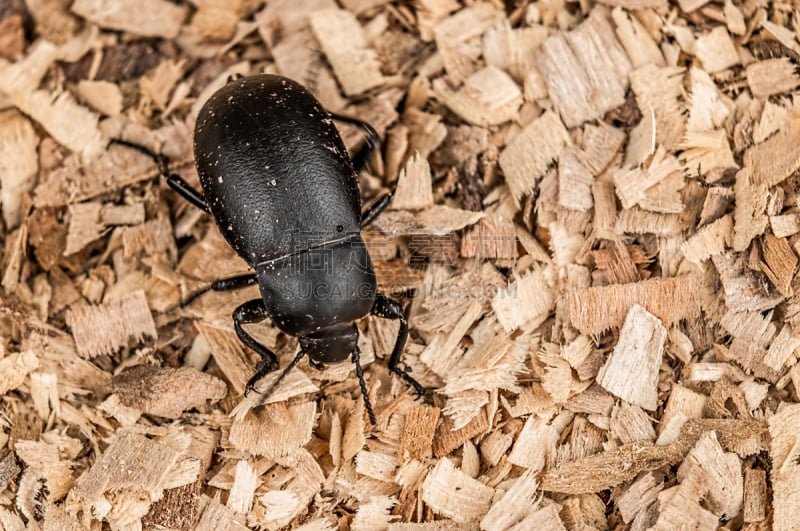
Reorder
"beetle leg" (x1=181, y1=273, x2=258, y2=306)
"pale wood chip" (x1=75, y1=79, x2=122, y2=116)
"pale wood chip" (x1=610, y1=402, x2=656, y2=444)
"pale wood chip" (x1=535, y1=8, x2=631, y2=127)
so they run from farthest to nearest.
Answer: "pale wood chip" (x1=75, y1=79, x2=122, y2=116) < "pale wood chip" (x1=535, y1=8, x2=631, y2=127) < "beetle leg" (x1=181, y1=273, x2=258, y2=306) < "pale wood chip" (x1=610, y1=402, x2=656, y2=444)

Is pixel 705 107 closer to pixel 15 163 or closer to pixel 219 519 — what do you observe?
pixel 219 519

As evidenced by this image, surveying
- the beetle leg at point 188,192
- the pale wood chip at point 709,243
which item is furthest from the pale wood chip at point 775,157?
the beetle leg at point 188,192

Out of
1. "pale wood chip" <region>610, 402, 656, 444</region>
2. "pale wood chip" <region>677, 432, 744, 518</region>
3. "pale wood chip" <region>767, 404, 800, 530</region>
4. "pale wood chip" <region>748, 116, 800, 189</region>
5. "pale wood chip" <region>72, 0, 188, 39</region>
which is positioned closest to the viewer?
"pale wood chip" <region>767, 404, 800, 530</region>

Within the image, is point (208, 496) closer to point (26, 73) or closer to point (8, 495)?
point (8, 495)

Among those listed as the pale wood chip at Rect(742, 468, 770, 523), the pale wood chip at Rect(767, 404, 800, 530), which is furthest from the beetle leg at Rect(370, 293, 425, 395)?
the pale wood chip at Rect(767, 404, 800, 530)

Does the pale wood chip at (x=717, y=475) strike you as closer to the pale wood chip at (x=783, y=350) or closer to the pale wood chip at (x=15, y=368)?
the pale wood chip at (x=783, y=350)

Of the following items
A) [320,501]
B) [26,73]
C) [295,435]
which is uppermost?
[26,73]

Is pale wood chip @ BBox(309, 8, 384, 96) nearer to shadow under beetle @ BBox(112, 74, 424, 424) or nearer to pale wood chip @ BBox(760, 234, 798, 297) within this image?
shadow under beetle @ BBox(112, 74, 424, 424)

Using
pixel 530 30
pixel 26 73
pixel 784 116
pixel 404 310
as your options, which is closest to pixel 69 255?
pixel 26 73
